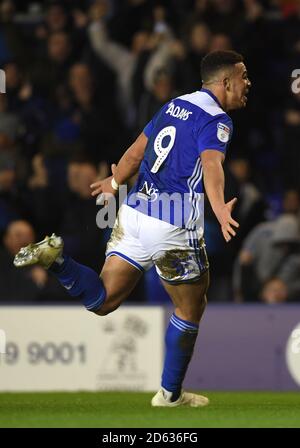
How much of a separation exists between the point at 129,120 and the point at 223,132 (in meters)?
6.32

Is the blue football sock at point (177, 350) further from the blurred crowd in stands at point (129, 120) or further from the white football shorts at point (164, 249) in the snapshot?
the blurred crowd in stands at point (129, 120)

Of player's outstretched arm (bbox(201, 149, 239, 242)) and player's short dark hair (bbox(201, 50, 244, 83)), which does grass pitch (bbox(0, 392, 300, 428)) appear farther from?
player's short dark hair (bbox(201, 50, 244, 83))

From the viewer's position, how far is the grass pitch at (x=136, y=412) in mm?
6766

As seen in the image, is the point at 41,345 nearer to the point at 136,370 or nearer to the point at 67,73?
the point at 136,370

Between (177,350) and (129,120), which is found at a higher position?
(177,350)

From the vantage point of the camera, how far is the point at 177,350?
7.99m

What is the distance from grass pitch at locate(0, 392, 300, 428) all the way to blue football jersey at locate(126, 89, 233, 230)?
122 centimetres

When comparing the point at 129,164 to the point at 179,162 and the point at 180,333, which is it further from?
the point at 180,333

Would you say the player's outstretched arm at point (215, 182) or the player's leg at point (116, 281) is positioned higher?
the player's outstretched arm at point (215, 182)

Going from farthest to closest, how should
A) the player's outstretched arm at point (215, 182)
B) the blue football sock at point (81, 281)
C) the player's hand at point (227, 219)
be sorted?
the blue football sock at point (81, 281)
the player's outstretched arm at point (215, 182)
the player's hand at point (227, 219)

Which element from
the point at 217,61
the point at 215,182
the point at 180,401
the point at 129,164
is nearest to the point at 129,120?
the point at 129,164

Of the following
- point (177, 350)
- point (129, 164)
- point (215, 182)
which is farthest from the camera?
point (129, 164)

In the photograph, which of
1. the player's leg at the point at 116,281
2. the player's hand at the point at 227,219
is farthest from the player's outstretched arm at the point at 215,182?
the player's leg at the point at 116,281
